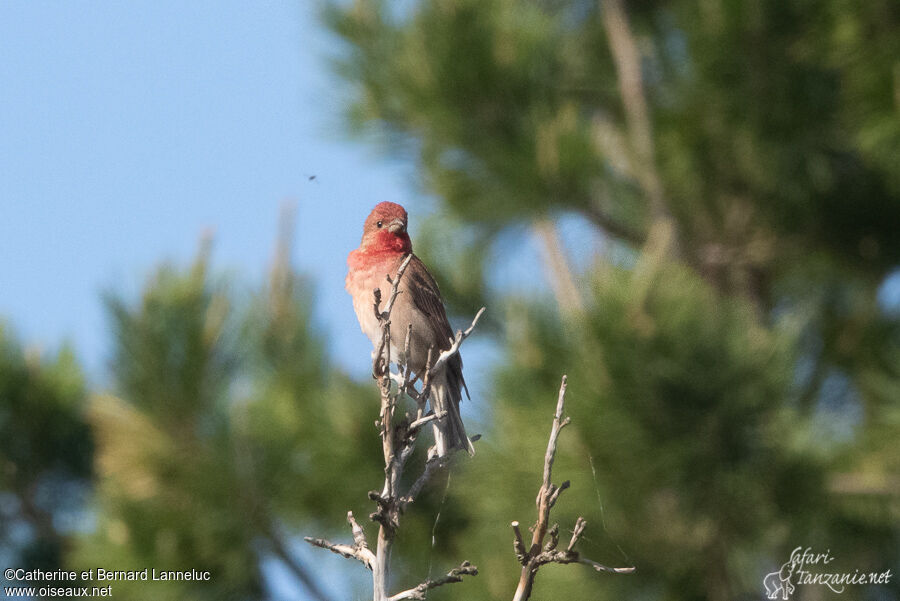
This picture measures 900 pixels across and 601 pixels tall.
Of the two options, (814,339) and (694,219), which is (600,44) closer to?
(694,219)

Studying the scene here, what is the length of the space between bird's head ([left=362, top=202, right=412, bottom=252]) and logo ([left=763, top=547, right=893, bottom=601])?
12.1 ft

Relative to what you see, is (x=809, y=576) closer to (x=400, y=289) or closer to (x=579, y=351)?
(x=579, y=351)

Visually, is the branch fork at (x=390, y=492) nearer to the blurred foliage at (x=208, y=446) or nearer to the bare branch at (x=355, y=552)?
the bare branch at (x=355, y=552)

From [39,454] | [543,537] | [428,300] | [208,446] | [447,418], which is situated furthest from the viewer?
[39,454]

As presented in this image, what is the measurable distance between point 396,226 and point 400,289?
0.88 ft

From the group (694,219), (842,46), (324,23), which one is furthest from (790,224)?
(324,23)

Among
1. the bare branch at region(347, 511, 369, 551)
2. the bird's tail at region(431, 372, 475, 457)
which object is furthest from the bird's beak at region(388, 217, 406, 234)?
the bare branch at region(347, 511, 369, 551)

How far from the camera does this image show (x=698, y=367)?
618 centimetres

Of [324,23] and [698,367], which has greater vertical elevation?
[324,23]

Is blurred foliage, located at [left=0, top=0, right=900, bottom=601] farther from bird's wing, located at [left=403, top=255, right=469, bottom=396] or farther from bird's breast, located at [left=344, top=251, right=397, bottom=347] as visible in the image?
bird's breast, located at [left=344, top=251, right=397, bottom=347]

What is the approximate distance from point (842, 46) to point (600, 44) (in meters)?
2.53

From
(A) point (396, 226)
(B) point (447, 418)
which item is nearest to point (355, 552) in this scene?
(B) point (447, 418)

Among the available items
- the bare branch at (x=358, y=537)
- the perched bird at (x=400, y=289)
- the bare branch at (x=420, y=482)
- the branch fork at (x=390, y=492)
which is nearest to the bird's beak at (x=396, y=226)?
the perched bird at (x=400, y=289)

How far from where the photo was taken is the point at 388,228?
463cm
